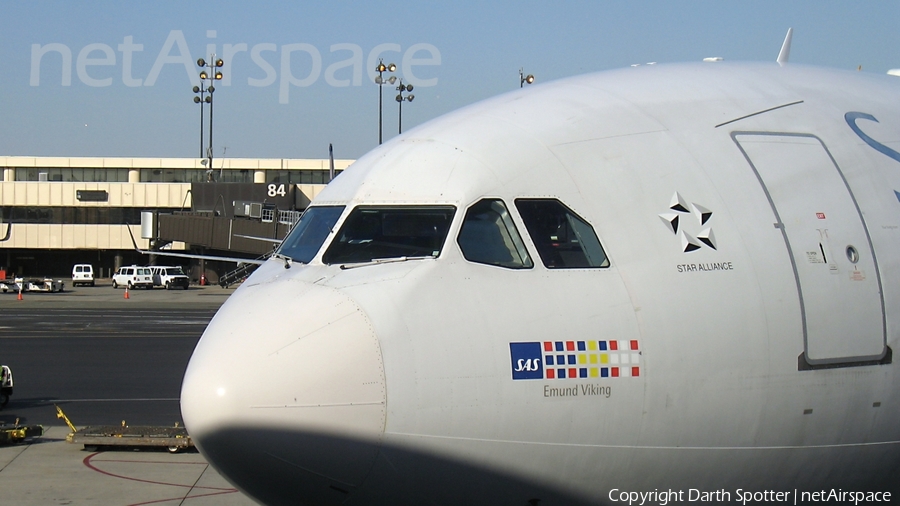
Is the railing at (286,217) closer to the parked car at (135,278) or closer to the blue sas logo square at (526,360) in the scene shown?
the parked car at (135,278)

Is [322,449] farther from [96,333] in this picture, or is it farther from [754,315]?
[96,333]

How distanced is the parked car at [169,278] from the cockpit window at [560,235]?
232ft

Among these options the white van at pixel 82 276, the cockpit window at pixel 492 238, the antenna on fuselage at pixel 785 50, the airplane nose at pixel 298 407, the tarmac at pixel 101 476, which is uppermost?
the antenna on fuselage at pixel 785 50

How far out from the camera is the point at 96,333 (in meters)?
34.8

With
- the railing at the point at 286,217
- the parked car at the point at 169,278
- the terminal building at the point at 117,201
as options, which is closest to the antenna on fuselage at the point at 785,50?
the railing at the point at 286,217

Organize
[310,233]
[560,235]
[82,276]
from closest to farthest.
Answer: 1. [560,235]
2. [310,233]
3. [82,276]

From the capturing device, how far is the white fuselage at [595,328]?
625 cm

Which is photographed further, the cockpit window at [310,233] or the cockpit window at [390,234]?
the cockpit window at [310,233]

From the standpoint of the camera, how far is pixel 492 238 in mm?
6898

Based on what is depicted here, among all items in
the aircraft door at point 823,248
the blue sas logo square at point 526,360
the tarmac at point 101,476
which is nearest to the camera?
the blue sas logo square at point 526,360

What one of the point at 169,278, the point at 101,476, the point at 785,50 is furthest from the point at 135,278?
the point at 785,50

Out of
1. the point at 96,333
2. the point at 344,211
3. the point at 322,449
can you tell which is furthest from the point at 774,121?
the point at 96,333

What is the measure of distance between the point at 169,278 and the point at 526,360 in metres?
71.8

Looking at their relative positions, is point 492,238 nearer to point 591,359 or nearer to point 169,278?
point 591,359
